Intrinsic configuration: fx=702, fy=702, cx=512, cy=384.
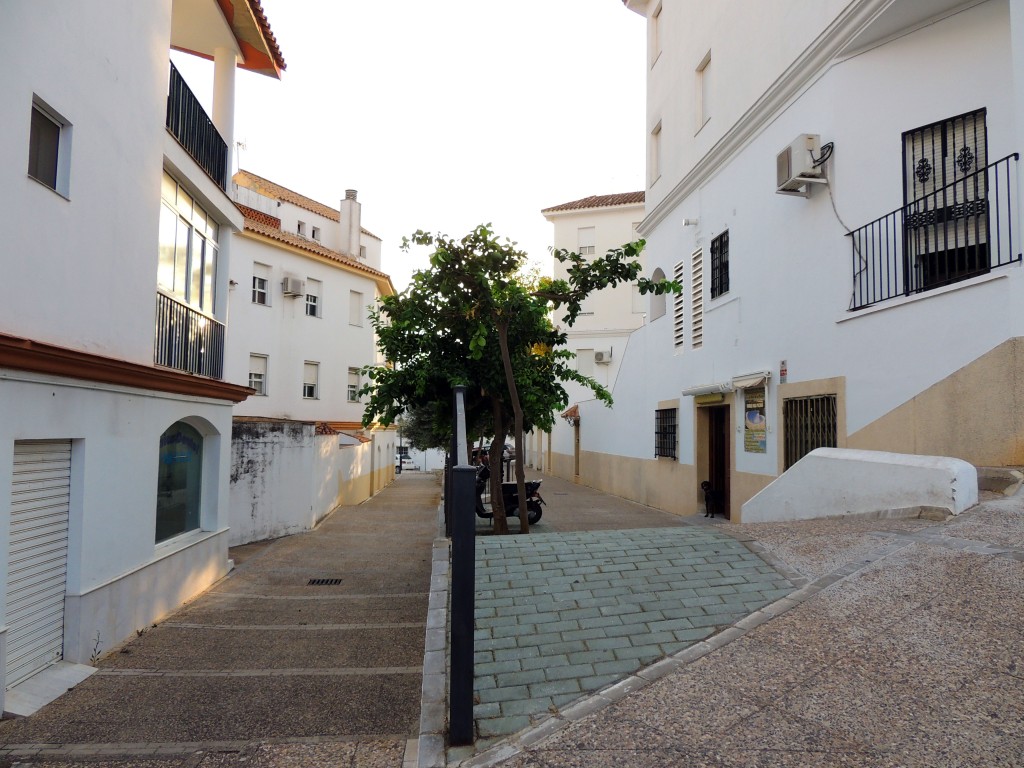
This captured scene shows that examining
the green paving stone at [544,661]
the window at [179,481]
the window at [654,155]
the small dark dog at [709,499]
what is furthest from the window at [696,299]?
the green paving stone at [544,661]

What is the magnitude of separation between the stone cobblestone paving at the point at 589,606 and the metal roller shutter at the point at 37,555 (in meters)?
3.49

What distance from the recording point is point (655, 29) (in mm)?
16578

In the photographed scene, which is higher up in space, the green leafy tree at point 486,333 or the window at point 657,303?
the window at point 657,303

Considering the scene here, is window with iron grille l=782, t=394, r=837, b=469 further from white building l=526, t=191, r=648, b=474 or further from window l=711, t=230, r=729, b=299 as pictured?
white building l=526, t=191, r=648, b=474

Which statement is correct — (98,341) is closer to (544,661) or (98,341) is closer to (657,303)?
(544,661)

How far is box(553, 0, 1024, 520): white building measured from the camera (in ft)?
21.6

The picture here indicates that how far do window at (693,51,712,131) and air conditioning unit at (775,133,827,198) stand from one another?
13.5ft

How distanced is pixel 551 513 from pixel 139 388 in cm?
→ 957

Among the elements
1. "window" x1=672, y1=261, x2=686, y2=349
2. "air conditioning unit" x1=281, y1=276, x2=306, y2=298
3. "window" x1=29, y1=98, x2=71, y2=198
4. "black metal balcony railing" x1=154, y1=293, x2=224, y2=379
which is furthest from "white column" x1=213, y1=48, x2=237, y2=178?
"air conditioning unit" x1=281, y1=276, x2=306, y2=298

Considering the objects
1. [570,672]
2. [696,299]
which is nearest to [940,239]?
[696,299]

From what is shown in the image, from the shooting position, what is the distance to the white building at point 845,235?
6582mm

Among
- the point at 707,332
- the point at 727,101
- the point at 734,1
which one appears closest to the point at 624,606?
the point at 707,332

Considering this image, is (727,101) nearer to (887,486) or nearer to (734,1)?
(734,1)

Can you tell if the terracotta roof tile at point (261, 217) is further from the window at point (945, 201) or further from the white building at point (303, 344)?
the window at point (945, 201)
